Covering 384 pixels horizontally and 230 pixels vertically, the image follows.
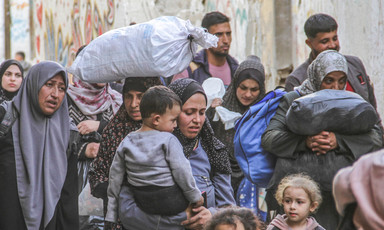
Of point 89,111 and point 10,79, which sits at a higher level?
point 10,79

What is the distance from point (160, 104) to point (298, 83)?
2129 mm

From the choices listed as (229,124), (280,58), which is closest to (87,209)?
(229,124)

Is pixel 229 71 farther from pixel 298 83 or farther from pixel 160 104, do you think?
pixel 160 104

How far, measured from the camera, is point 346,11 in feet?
31.4

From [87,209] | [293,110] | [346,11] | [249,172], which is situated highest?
[346,11]

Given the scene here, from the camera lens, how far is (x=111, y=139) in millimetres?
5594

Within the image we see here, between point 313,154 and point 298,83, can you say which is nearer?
point 313,154

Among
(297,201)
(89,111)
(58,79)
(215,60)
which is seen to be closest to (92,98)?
(89,111)

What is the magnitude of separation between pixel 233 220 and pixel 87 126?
2341mm

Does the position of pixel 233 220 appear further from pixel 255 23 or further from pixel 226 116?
pixel 255 23

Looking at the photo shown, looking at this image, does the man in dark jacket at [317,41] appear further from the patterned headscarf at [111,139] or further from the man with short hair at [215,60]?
the patterned headscarf at [111,139]

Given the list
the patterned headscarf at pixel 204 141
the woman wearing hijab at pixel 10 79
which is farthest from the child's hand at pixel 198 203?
the woman wearing hijab at pixel 10 79

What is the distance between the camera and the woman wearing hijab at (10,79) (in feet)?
27.7

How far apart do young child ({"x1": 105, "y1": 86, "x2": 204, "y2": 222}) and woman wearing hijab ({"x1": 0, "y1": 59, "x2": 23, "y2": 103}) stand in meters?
3.91
